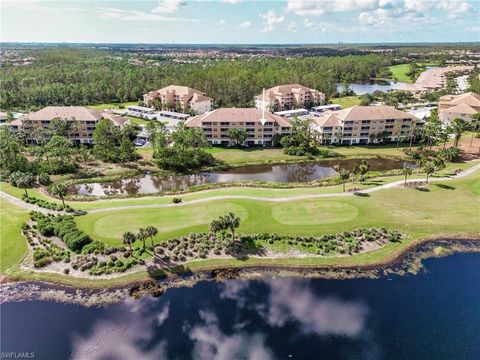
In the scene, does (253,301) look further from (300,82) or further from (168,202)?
(300,82)

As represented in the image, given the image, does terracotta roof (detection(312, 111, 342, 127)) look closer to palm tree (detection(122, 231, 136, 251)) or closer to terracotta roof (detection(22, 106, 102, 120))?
terracotta roof (detection(22, 106, 102, 120))

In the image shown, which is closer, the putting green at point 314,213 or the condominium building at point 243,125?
the putting green at point 314,213

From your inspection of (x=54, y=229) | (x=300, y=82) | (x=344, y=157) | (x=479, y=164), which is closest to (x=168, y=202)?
(x=54, y=229)

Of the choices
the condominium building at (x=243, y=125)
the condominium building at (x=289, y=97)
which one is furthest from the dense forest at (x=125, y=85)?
the condominium building at (x=243, y=125)

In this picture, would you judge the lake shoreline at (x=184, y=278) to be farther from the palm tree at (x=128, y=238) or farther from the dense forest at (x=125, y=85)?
the dense forest at (x=125, y=85)

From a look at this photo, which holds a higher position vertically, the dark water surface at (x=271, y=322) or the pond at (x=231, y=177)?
the pond at (x=231, y=177)

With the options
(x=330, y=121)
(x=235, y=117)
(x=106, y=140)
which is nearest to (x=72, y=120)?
(x=106, y=140)

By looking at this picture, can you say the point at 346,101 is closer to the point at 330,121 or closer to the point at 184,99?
the point at 330,121
